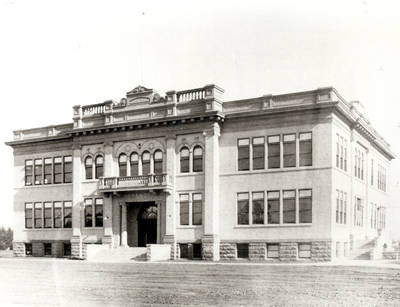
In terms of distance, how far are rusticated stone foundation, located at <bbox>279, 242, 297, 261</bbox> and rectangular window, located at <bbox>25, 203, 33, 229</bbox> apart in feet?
67.1

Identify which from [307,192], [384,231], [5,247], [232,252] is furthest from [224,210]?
[5,247]

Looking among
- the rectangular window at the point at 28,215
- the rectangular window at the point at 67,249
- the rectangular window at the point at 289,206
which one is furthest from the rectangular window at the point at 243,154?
the rectangular window at the point at 28,215

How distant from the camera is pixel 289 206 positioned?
31.9m

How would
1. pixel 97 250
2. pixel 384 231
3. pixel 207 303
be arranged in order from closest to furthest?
pixel 207 303, pixel 97 250, pixel 384 231

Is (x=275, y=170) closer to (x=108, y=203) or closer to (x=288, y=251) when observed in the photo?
(x=288, y=251)

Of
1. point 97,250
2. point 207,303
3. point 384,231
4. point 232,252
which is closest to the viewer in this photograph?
point 207,303

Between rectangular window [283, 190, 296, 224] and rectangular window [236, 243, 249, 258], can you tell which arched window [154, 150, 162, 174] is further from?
rectangular window [283, 190, 296, 224]

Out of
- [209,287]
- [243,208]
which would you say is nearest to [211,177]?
[243,208]

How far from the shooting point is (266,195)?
107ft

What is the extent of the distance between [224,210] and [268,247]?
3597 millimetres

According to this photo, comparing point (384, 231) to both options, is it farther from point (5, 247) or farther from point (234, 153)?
point (5, 247)

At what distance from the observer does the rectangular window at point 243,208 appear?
33250 mm

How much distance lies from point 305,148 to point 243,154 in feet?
12.9

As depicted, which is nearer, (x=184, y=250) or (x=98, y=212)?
(x=184, y=250)
